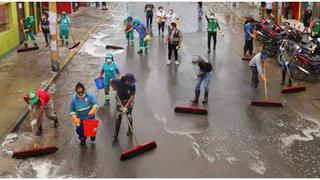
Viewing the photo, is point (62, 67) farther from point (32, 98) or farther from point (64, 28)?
point (32, 98)

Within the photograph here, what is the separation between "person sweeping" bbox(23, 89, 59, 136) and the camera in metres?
10.5

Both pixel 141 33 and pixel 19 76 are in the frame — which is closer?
pixel 19 76

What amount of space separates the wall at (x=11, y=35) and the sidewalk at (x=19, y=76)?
324mm

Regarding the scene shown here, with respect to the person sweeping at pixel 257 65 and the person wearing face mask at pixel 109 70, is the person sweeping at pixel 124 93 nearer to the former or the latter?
the person wearing face mask at pixel 109 70

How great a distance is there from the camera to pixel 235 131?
37.2 ft

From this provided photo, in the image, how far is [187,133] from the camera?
A: 11.2 m

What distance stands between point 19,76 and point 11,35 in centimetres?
461

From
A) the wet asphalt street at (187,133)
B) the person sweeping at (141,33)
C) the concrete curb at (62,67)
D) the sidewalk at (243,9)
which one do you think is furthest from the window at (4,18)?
the sidewalk at (243,9)

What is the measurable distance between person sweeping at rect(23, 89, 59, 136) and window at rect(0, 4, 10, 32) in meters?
9.41

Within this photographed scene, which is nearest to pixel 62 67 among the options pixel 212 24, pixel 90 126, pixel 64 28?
pixel 64 28

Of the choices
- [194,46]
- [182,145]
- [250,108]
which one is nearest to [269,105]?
[250,108]

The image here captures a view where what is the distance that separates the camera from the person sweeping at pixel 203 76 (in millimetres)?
12958

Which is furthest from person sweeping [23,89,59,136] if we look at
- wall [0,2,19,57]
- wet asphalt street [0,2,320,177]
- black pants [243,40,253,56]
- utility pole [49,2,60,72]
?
black pants [243,40,253,56]

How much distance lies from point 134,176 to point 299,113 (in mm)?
5539
